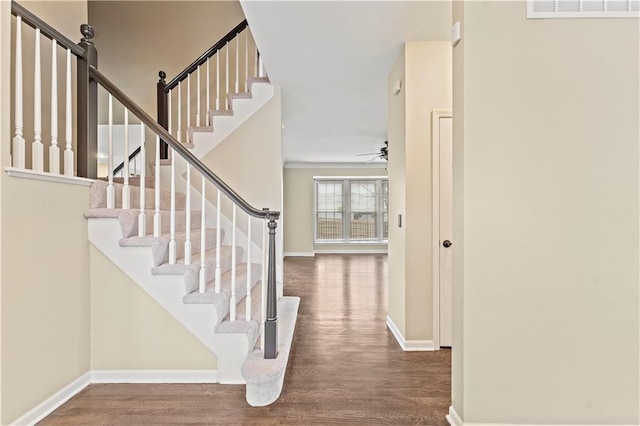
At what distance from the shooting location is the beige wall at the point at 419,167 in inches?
111

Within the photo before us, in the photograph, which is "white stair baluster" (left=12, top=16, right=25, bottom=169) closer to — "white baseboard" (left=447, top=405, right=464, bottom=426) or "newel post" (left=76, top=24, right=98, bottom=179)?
"newel post" (left=76, top=24, right=98, bottom=179)

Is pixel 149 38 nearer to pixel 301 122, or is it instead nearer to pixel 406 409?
pixel 301 122

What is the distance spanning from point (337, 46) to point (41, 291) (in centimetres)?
273

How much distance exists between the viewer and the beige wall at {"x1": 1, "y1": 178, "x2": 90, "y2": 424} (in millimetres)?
1731

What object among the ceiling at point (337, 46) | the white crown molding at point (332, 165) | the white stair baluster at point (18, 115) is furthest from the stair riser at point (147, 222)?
the white crown molding at point (332, 165)

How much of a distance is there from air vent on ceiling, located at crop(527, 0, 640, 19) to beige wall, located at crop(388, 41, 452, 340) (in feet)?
3.72

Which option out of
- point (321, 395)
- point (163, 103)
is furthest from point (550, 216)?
point (163, 103)

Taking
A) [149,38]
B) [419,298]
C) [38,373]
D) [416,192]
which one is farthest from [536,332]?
[149,38]

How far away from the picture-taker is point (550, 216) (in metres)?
1.71

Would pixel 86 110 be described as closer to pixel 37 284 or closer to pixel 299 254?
pixel 37 284

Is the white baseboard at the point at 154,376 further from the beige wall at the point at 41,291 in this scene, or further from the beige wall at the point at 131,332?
the beige wall at the point at 41,291

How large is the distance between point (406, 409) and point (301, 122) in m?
4.26

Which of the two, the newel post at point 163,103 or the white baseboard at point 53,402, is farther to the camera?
the newel post at point 163,103

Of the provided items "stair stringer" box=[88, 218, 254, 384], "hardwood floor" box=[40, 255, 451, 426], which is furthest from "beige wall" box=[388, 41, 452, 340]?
"stair stringer" box=[88, 218, 254, 384]
